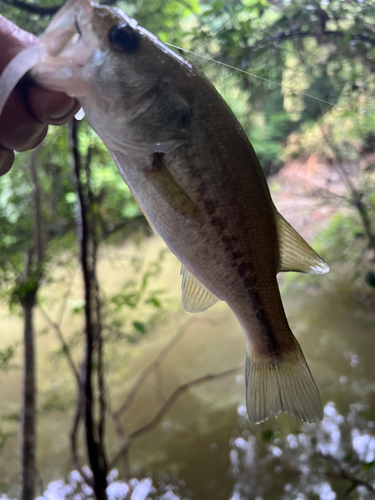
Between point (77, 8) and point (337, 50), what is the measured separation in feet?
2.22

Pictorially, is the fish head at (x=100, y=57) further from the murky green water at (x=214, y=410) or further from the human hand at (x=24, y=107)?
the murky green water at (x=214, y=410)

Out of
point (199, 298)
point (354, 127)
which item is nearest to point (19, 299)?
point (199, 298)

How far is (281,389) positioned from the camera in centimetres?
42

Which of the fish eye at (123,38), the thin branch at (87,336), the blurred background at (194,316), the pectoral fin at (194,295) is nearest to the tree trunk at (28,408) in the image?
the blurred background at (194,316)

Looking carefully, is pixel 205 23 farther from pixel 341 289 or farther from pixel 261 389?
pixel 341 289

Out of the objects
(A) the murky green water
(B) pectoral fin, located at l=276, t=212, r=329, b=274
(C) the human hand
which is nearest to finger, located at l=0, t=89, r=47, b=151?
(C) the human hand

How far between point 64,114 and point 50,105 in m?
0.03

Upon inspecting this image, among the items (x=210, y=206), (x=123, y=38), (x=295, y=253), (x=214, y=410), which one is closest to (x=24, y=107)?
(x=123, y=38)

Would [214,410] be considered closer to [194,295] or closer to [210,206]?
[194,295]

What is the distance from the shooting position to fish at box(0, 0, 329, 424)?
326mm

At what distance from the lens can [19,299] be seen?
A: 1.15 metres

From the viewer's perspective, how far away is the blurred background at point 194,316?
814 mm

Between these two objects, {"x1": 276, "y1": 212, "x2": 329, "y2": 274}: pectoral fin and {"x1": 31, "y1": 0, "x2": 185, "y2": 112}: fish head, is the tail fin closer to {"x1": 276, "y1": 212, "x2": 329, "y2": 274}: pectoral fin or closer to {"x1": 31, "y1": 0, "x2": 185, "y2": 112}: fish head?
{"x1": 276, "y1": 212, "x2": 329, "y2": 274}: pectoral fin

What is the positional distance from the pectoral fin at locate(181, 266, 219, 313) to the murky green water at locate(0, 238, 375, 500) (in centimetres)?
94
